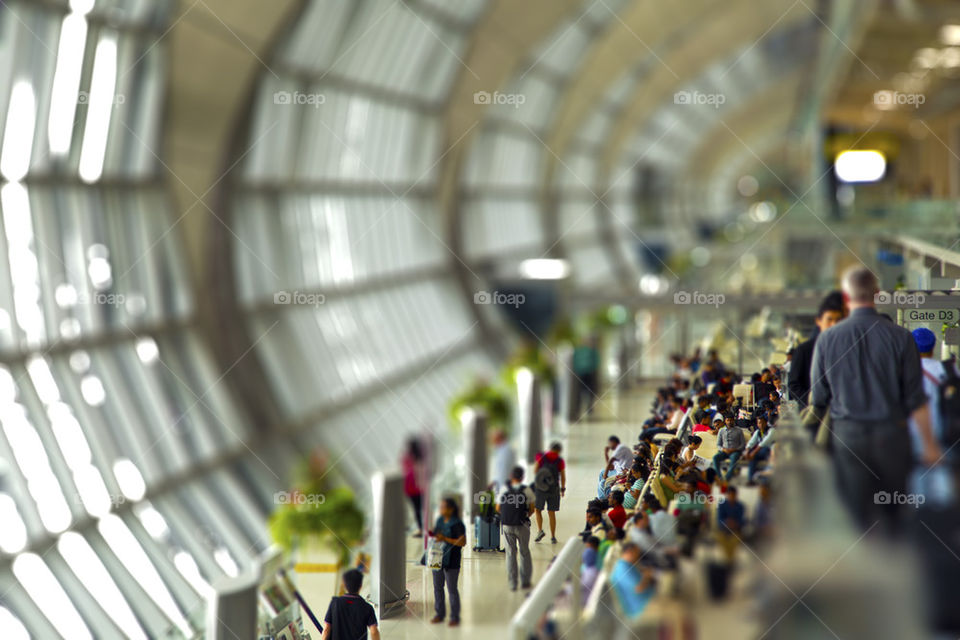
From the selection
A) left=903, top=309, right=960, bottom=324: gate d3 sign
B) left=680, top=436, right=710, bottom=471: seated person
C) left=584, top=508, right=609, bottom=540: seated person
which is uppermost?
left=903, top=309, right=960, bottom=324: gate d3 sign

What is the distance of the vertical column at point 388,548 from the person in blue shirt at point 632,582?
2.64m

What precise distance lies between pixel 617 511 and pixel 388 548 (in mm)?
2575

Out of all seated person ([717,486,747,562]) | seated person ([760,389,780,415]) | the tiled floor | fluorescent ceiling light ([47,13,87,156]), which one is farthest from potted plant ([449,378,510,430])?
seated person ([717,486,747,562])

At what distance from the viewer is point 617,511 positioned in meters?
5.99

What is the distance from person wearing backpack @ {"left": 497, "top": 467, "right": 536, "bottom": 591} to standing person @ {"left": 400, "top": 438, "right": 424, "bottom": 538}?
82.9 inches

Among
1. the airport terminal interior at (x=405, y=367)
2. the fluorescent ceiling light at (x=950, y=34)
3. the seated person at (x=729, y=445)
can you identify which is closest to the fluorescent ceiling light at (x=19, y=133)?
the airport terminal interior at (x=405, y=367)

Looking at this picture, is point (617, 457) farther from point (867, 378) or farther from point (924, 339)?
point (924, 339)

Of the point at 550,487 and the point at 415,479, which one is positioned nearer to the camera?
the point at 550,487

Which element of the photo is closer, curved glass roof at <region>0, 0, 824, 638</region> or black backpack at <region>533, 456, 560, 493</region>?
black backpack at <region>533, 456, 560, 493</region>

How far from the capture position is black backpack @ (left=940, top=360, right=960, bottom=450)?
501cm

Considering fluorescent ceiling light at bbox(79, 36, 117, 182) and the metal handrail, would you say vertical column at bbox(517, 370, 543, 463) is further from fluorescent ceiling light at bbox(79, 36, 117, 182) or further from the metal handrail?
fluorescent ceiling light at bbox(79, 36, 117, 182)

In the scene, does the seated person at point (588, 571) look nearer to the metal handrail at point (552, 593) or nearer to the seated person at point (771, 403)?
the metal handrail at point (552, 593)

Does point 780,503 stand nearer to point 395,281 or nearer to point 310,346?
point 310,346

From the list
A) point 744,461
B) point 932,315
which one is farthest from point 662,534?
point 932,315
